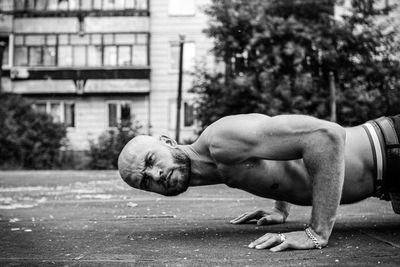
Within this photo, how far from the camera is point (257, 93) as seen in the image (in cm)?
1633

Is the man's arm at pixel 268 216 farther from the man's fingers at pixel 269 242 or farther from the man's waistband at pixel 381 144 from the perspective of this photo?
the man's fingers at pixel 269 242

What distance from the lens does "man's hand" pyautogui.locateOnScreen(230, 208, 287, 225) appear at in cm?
384

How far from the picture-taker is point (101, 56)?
26891mm

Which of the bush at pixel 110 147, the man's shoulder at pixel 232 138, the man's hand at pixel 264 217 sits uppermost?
the man's shoulder at pixel 232 138

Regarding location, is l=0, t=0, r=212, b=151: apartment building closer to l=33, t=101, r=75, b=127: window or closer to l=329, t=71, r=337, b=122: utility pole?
l=33, t=101, r=75, b=127: window

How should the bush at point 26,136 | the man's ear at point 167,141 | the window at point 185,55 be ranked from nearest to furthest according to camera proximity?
the man's ear at point 167,141
the bush at point 26,136
the window at point 185,55

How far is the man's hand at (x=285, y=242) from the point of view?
9.06 ft

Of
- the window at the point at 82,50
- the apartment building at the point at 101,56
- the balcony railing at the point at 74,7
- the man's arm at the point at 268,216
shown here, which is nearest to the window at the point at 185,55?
the apartment building at the point at 101,56

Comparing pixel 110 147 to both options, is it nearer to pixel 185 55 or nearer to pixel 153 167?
pixel 185 55

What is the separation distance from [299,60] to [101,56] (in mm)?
13264

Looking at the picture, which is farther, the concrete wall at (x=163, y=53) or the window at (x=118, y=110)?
the window at (x=118, y=110)

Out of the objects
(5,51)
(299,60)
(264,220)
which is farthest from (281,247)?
(5,51)

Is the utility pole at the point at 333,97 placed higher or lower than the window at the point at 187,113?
higher

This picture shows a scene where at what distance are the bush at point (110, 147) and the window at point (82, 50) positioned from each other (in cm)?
597
